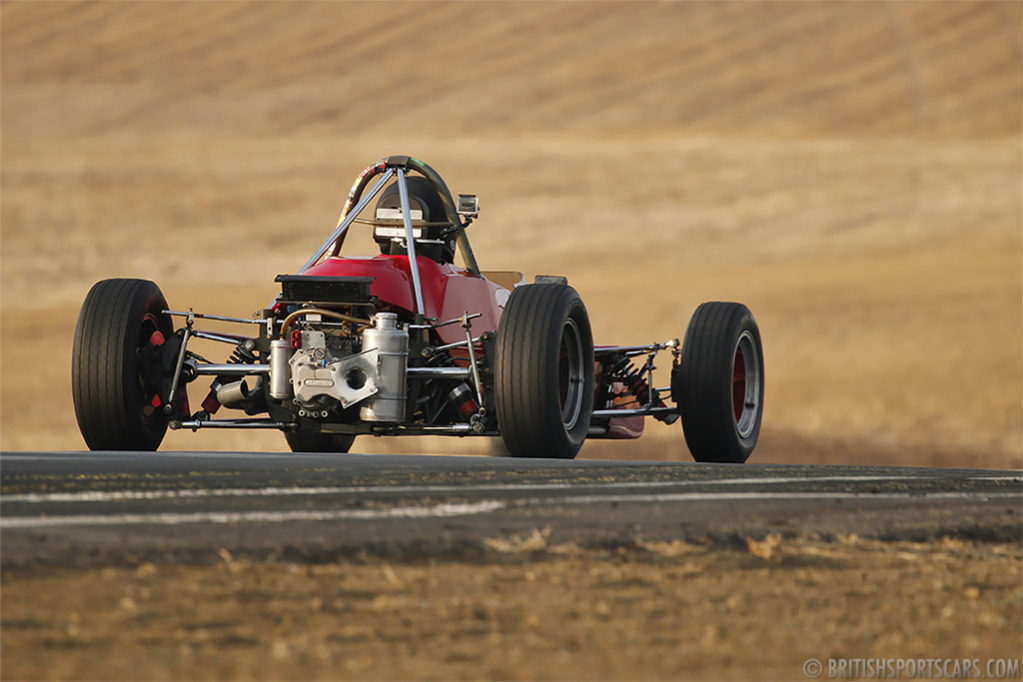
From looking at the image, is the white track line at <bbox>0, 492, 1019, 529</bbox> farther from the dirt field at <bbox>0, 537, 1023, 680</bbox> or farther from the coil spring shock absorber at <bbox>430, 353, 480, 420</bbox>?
the coil spring shock absorber at <bbox>430, 353, 480, 420</bbox>

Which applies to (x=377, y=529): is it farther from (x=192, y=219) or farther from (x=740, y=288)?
(x=192, y=219)

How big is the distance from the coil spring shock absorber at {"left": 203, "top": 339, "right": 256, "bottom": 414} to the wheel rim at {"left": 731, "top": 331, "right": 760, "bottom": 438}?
4457 millimetres

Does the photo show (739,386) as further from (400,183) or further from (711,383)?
(400,183)

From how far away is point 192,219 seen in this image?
5253cm

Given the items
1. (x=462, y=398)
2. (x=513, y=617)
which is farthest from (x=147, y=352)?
(x=513, y=617)

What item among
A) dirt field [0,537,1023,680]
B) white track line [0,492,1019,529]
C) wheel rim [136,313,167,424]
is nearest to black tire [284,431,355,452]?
wheel rim [136,313,167,424]

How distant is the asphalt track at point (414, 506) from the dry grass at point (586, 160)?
660 inches

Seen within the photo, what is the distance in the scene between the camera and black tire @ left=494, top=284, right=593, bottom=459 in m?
13.0

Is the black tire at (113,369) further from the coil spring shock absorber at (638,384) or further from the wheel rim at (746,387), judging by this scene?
the wheel rim at (746,387)

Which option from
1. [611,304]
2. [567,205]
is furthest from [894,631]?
[567,205]

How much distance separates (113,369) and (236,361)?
139 centimetres

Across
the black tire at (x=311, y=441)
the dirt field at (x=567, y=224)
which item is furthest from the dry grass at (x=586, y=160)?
the black tire at (x=311, y=441)

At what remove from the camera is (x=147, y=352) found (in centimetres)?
1411

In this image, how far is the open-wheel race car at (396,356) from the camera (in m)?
13.3
